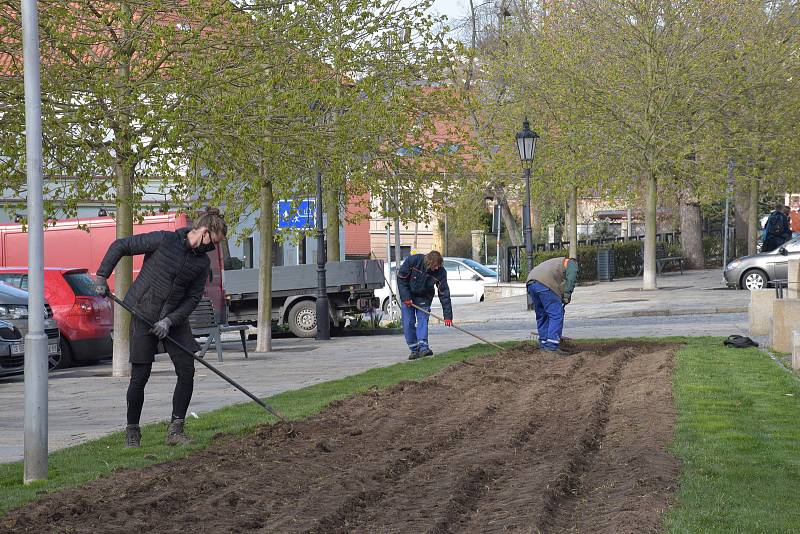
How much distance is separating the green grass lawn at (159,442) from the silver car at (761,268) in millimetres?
17168

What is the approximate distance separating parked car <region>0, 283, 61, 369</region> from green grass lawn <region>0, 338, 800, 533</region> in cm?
443

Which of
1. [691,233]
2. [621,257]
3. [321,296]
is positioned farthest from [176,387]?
[691,233]

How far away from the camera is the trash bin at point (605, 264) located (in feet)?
135

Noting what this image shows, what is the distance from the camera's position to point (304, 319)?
25.5 meters

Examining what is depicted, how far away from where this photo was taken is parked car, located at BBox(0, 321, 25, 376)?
15203 millimetres

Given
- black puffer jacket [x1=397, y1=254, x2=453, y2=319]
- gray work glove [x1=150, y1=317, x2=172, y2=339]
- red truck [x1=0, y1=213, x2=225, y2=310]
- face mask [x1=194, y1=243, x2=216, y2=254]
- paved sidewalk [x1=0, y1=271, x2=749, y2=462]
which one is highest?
red truck [x1=0, y1=213, x2=225, y2=310]

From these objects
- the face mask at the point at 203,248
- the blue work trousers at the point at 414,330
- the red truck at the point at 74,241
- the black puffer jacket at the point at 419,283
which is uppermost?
the red truck at the point at 74,241

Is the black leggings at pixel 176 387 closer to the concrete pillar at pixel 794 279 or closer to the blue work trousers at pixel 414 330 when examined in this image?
the blue work trousers at pixel 414 330

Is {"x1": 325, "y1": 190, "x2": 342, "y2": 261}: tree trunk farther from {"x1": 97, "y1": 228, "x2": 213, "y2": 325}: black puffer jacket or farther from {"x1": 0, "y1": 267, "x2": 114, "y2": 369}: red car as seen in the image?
{"x1": 97, "y1": 228, "x2": 213, "y2": 325}: black puffer jacket

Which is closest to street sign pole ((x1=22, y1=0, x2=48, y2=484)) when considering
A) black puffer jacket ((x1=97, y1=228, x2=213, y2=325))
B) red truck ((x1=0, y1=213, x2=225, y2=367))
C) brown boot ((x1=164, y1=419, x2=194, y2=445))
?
black puffer jacket ((x1=97, y1=228, x2=213, y2=325))

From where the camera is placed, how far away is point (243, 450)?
352 inches

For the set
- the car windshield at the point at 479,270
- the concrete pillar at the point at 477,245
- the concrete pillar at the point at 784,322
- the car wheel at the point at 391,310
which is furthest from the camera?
the concrete pillar at the point at 477,245

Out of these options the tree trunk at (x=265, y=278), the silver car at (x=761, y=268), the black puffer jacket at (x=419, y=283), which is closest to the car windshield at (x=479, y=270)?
the silver car at (x=761, y=268)

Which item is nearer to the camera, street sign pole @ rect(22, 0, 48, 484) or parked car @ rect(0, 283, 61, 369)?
street sign pole @ rect(22, 0, 48, 484)
